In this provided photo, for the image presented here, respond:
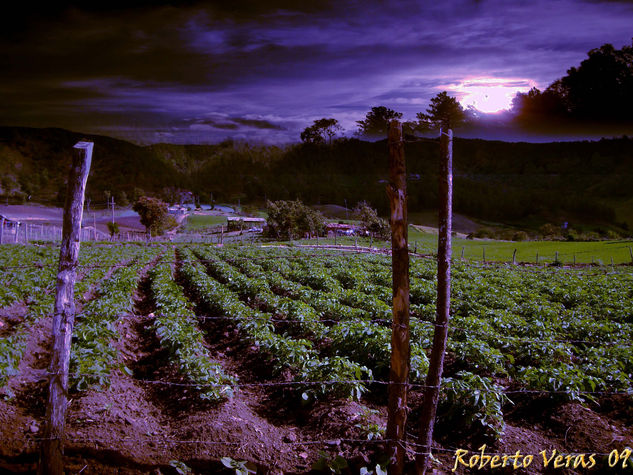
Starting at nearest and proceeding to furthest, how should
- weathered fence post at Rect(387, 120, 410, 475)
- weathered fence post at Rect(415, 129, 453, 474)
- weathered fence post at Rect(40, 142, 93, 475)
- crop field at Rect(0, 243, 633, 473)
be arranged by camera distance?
weathered fence post at Rect(40, 142, 93, 475)
weathered fence post at Rect(387, 120, 410, 475)
weathered fence post at Rect(415, 129, 453, 474)
crop field at Rect(0, 243, 633, 473)

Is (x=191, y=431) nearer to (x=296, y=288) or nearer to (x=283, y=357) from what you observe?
(x=283, y=357)

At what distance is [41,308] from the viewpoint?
10.5 metres

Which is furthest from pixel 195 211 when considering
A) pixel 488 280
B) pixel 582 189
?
pixel 582 189

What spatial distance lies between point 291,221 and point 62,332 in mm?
76160

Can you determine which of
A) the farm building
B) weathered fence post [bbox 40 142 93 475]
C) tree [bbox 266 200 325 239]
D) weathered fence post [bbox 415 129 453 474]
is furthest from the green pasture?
weathered fence post [bbox 415 129 453 474]

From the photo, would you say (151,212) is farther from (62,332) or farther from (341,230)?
(62,332)

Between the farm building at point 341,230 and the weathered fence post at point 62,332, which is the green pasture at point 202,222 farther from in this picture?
the weathered fence post at point 62,332

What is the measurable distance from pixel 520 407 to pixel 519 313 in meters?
7.40

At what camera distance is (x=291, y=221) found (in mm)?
80125

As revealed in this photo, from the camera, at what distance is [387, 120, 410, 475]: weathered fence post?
4.28 m

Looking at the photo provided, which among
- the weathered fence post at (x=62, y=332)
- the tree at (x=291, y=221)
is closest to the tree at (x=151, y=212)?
the tree at (x=291, y=221)

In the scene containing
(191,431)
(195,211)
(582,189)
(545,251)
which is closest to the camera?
(191,431)

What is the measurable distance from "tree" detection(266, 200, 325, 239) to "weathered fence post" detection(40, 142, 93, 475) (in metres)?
73.1

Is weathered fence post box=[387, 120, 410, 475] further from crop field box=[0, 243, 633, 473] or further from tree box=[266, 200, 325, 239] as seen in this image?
tree box=[266, 200, 325, 239]
